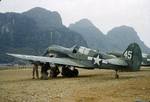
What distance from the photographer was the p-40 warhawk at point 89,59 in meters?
24.3

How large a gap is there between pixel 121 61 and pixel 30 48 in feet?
567

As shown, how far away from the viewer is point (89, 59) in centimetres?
2714

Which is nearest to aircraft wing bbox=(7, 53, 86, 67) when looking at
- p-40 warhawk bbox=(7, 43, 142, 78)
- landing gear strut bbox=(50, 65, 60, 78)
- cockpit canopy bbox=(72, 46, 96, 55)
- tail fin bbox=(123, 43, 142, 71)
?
p-40 warhawk bbox=(7, 43, 142, 78)

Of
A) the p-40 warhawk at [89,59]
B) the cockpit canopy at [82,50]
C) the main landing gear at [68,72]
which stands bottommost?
the main landing gear at [68,72]

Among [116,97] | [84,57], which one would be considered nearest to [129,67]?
[84,57]

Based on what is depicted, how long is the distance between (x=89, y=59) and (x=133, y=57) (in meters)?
3.87

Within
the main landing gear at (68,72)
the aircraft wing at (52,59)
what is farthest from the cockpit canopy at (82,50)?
the main landing gear at (68,72)

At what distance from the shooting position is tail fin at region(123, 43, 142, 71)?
79.6 feet

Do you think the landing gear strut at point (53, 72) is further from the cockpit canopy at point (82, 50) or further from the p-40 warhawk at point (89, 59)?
the cockpit canopy at point (82, 50)

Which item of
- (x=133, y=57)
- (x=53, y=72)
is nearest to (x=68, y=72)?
(x=53, y=72)

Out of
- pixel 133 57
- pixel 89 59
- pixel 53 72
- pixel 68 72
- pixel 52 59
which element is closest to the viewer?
pixel 133 57

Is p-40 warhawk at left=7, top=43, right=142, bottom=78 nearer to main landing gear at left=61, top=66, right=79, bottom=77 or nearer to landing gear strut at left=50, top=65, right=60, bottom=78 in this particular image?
main landing gear at left=61, top=66, right=79, bottom=77

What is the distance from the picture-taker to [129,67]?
2427 cm

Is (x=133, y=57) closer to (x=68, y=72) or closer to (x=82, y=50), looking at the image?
(x=82, y=50)
